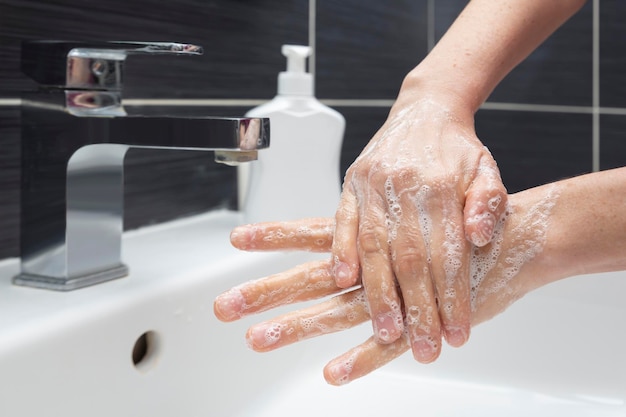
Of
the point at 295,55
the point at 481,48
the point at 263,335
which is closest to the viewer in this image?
the point at 263,335

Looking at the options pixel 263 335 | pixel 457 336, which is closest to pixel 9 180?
pixel 263 335

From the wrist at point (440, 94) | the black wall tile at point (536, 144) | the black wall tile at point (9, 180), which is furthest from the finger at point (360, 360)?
the black wall tile at point (536, 144)

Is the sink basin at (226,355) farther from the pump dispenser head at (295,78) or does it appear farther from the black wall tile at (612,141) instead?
the black wall tile at (612,141)

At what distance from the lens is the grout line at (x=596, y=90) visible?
1319 mm

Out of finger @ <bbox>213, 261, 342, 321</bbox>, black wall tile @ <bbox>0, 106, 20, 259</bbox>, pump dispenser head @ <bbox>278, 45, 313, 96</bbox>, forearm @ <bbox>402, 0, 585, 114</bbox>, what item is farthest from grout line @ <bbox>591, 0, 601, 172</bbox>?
black wall tile @ <bbox>0, 106, 20, 259</bbox>

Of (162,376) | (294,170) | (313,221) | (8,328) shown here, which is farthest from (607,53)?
(8,328)

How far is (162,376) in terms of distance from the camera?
2.26 feet

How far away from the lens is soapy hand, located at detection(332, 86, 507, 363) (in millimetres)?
593

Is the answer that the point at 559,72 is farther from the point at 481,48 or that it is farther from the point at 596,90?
the point at 481,48

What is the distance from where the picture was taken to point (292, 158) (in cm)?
98

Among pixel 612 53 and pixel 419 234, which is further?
pixel 612 53

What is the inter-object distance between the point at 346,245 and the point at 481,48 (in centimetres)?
30

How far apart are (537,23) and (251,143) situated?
401 mm

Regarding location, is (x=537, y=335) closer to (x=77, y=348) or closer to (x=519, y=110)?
(x=77, y=348)
